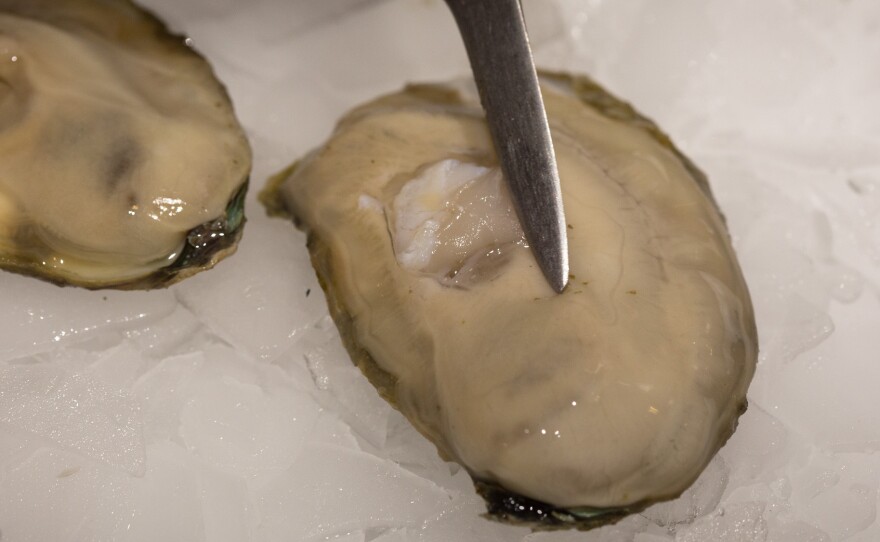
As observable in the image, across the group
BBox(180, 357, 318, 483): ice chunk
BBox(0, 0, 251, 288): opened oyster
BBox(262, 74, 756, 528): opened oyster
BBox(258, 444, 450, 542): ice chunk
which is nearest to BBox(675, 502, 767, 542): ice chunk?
BBox(262, 74, 756, 528): opened oyster

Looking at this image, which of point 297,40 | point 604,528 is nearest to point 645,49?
point 297,40

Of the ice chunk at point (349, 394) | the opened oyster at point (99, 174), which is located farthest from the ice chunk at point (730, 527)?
the opened oyster at point (99, 174)

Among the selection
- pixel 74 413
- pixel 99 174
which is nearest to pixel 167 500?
pixel 74 413

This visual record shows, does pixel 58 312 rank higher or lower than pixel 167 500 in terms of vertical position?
higher

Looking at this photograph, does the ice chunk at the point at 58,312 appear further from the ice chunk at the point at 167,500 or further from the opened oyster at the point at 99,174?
the ice chunk at the point at 167,500

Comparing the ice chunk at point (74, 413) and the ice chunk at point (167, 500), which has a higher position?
the ice chunk at point (74, 413)

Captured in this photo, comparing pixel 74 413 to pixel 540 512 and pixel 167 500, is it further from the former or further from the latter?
pixel 540 512
